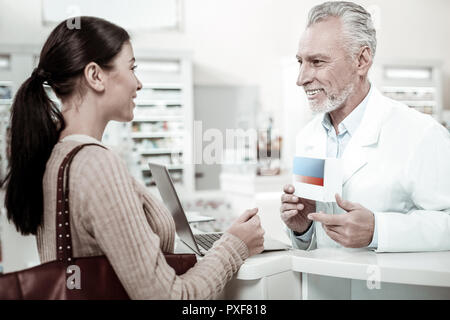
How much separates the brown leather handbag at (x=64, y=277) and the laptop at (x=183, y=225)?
322 millimetres

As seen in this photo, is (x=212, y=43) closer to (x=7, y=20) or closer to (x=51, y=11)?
(x=51, y=11)

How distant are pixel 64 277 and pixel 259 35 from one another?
24.0ft

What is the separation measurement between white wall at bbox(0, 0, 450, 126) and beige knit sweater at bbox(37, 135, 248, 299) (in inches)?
257

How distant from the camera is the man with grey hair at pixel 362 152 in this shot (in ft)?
4.29

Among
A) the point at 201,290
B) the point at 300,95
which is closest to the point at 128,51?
the point at 201,290

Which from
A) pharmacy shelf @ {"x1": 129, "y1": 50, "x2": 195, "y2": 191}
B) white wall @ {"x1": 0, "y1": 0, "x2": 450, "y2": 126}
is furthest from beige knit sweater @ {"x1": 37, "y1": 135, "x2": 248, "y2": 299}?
white wall @ {"x1": 0, "y1": 0, "x2": 450, "y2": 126}

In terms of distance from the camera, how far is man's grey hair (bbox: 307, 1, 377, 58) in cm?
173

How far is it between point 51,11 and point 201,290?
7.05m

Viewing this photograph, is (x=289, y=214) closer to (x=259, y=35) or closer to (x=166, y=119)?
(x=166, y=119)

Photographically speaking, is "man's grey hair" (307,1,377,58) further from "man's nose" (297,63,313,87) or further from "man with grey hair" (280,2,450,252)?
"man's nose" (297,63,313,87)

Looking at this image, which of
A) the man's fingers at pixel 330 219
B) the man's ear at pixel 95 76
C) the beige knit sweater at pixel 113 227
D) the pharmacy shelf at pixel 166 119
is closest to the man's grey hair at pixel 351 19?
the man's fingers at pixel 330 219

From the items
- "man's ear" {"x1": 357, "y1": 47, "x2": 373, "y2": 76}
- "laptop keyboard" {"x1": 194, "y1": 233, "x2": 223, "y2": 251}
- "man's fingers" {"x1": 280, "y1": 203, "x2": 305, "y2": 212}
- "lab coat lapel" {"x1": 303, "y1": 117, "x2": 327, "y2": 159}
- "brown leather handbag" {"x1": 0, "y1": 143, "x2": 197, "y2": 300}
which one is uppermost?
"man's ear" {"x1": 357, "y1": 47, "x2": 373, "y2": 76}

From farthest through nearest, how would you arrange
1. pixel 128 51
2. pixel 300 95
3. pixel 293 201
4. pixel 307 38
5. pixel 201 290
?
pixel 300 95 < pixel 307 38 < pixel 293 201 < pixel 128 51 < pixel 201 290

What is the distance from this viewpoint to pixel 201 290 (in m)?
1.04
